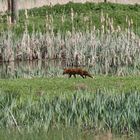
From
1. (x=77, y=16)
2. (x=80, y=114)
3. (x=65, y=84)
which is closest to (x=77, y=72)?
(x=65, y=84)

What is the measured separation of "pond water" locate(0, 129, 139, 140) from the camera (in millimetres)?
8922

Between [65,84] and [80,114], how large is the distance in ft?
13.2

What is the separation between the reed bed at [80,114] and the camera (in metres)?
9.09

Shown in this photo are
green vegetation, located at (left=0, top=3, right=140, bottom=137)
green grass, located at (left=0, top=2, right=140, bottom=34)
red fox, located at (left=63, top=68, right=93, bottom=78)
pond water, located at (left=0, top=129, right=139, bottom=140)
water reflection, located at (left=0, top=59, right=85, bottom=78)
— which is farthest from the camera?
green grass, located at (left=0, top=2, right=140, bottom=34)

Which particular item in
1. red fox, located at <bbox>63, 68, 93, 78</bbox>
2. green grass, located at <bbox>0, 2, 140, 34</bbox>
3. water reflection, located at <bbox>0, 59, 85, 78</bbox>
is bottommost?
water reflection, located at <bbox>0, 59, 85, 78</bbox>

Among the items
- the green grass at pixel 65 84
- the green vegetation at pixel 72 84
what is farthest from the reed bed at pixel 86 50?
the green grass at pixel 65 84

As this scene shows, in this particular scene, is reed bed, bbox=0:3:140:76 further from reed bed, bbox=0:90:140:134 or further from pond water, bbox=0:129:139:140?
pond water, bbox=0:129:139:140

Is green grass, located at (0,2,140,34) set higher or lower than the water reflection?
higher

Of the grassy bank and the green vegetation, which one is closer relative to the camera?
the grassy bank

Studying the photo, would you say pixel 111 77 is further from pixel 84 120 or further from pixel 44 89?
pixel 84 120

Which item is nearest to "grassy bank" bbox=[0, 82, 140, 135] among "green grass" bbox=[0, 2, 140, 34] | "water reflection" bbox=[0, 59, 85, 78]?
"water reflection" bbox=[0, 59, 85, 78]

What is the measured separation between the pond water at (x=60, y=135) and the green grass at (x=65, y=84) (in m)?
2.88

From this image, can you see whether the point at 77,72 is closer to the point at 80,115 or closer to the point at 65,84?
the point at 65,84

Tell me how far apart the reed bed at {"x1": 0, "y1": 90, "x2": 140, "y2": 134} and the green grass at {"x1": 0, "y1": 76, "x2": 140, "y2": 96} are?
2.45 metres
